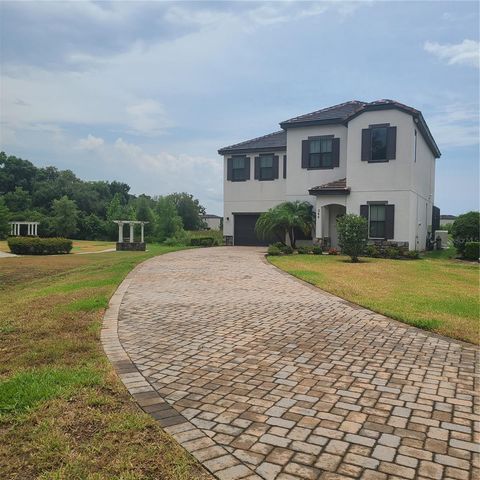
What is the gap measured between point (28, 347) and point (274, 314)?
390cm

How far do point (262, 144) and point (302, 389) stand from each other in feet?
78.2

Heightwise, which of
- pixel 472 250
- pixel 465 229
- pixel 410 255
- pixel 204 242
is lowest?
pixel 410 255

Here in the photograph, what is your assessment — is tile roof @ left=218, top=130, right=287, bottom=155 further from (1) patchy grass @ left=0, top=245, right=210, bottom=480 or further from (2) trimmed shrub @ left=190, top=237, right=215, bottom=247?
(1) patchy grass @ left=0, top=245, right=210, bottom=480

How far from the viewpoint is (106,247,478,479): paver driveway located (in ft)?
10.00

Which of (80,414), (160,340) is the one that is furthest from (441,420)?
(160,340)

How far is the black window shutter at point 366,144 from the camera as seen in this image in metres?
21.0

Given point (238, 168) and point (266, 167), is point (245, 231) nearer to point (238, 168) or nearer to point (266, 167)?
point (238, 168)

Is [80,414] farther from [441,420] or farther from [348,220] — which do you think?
[348,220]

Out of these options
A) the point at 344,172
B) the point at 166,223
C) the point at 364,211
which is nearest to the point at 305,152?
the point at 344,172

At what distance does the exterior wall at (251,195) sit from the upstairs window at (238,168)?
220 mm

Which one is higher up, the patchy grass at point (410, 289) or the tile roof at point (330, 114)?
the tile roof at point (330, 114)

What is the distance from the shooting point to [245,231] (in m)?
27.9

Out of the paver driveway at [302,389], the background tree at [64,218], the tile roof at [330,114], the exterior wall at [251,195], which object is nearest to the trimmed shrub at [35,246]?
the exterior wall at [251,195]

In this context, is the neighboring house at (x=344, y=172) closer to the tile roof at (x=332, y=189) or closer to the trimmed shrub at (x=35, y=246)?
the tile roof at (x=332, y=189)
